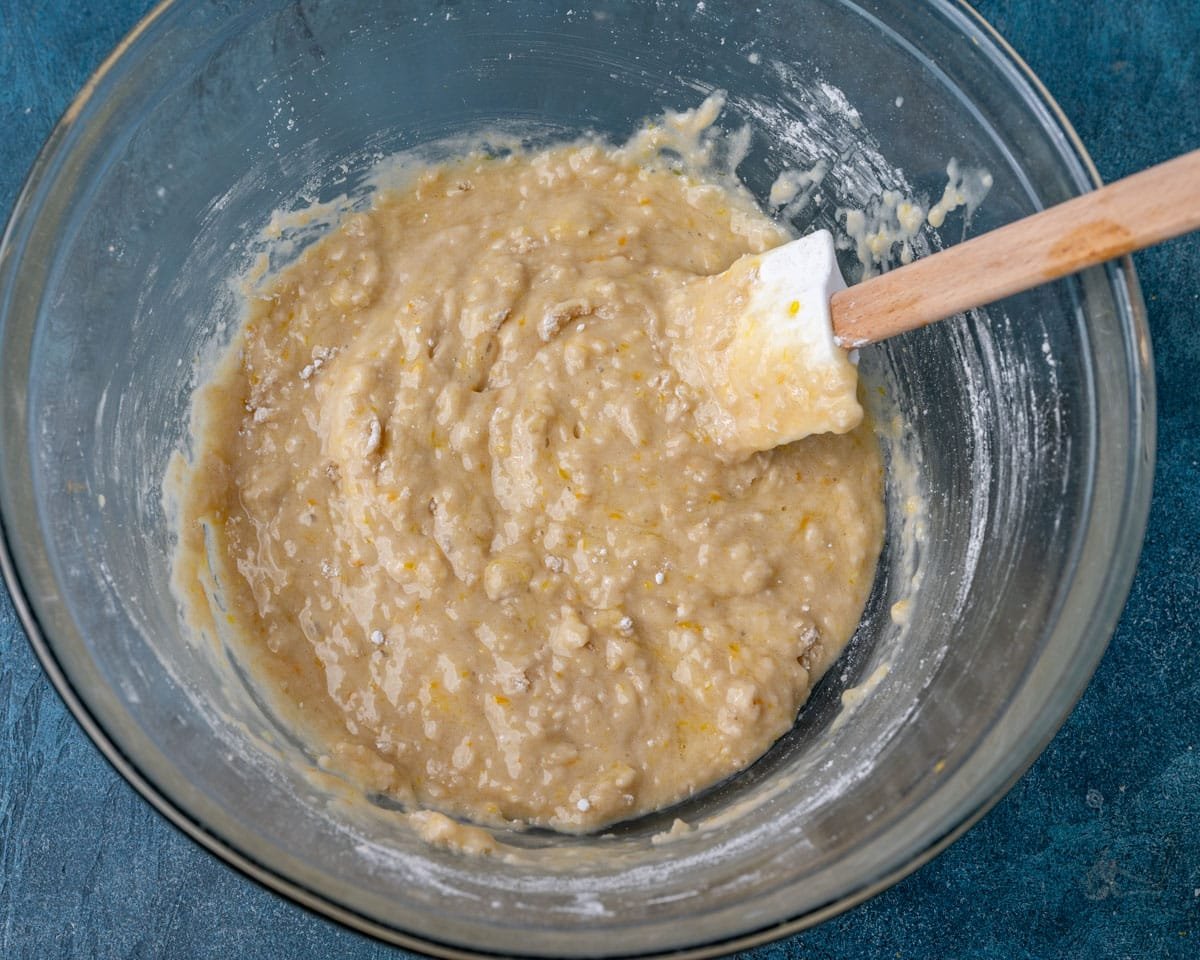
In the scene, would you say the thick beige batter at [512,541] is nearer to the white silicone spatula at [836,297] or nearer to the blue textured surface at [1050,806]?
the white silicone spatula at [836,297]

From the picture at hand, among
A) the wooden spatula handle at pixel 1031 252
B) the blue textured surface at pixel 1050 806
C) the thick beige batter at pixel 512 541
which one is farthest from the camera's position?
the blue textured surface at pixel 1050 806

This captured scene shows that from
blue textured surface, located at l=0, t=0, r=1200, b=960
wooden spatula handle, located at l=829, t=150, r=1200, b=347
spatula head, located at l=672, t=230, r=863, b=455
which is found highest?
wooden spatula handle, located at l=829, t=150, r=1200, b=347

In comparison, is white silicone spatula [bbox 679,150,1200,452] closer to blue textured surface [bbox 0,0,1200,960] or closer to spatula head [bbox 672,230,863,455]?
spatula head [bbox 672,230,863,455]

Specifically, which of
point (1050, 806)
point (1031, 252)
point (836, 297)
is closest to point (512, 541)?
point (836, 297)

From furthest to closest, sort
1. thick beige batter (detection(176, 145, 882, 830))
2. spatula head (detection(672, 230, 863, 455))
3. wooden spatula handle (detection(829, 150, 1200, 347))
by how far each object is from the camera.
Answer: thick beige batter (detection(176, 145, 882, 830)) < spatula head (detection(672, 230, 863, 455)) < wooden spatula handle (detection(829, 150, 1200, 347))

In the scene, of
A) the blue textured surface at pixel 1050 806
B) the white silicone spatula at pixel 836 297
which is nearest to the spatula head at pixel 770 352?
the white silicone spatula at pixel 836 297

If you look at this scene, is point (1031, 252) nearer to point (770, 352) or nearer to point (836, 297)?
point (836, 297)

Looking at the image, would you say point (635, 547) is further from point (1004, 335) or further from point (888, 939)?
point (888, 939)

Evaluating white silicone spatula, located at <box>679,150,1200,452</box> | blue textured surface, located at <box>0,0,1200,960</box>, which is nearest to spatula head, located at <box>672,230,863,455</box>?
white silicone spatula, located at <box>679,150,1200,452</box>
